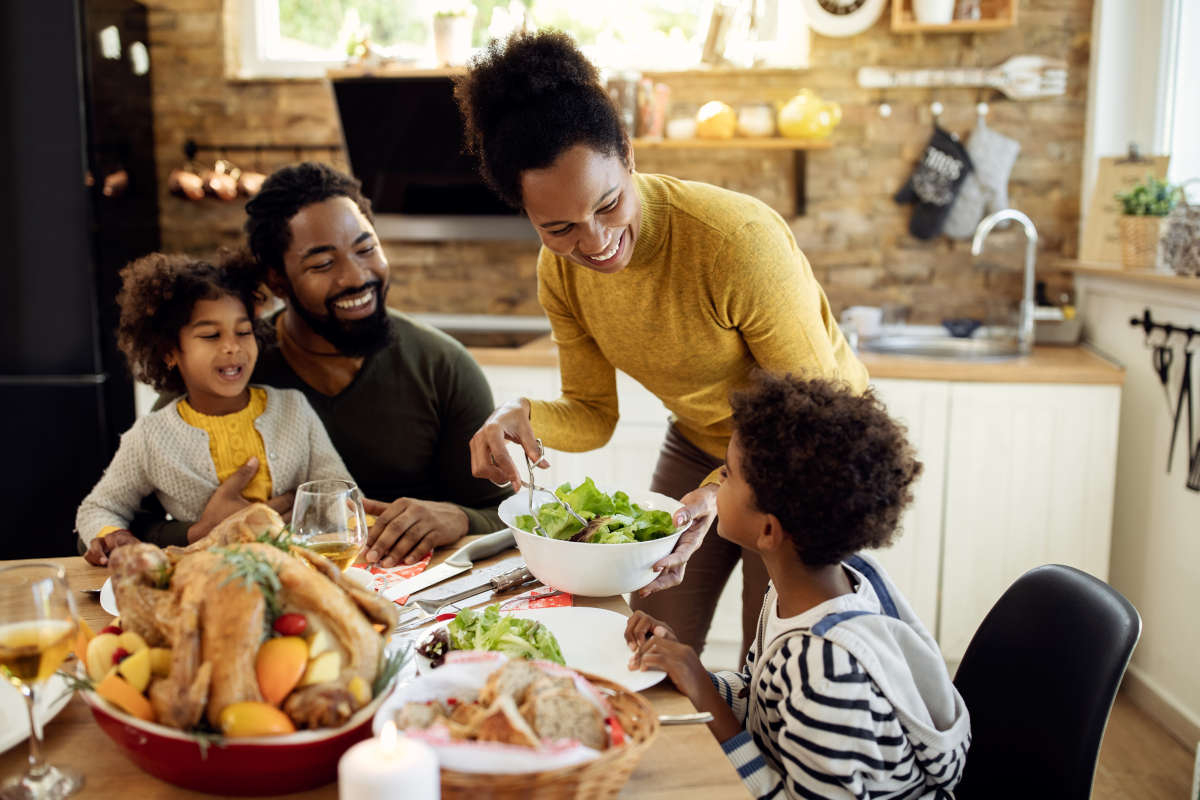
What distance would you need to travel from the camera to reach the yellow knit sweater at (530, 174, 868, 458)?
151 centimetres

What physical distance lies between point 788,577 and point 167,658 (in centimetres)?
68

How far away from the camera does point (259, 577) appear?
829 millimetres

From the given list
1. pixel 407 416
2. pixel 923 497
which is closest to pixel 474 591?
pixel 407 416

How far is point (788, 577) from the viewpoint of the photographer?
1183 millimetres

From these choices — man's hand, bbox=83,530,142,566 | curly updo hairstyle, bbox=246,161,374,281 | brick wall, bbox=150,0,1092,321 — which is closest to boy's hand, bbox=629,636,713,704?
man's hand, bbox=83,530,142,566

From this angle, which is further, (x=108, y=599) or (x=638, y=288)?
(x=638, y=288)

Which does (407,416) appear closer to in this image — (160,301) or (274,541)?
(160,301)

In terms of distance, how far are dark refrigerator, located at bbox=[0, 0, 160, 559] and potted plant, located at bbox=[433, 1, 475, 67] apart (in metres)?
1.03

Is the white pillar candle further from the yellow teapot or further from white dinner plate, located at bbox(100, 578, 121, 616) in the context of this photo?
the yellow teapot

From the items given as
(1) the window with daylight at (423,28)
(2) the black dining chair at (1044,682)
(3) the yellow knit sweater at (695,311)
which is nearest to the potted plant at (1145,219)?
(3) the yellow knit sweater at (695,311)

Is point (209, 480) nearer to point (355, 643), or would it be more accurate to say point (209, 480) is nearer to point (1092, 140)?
point (355, 643)

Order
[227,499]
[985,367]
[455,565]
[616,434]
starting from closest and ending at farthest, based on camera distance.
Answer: [455,565] < [227,499] < [985,367] < [616,434]

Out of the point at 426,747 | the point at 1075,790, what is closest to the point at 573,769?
the point at 426,747

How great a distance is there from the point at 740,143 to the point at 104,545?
224 cm
